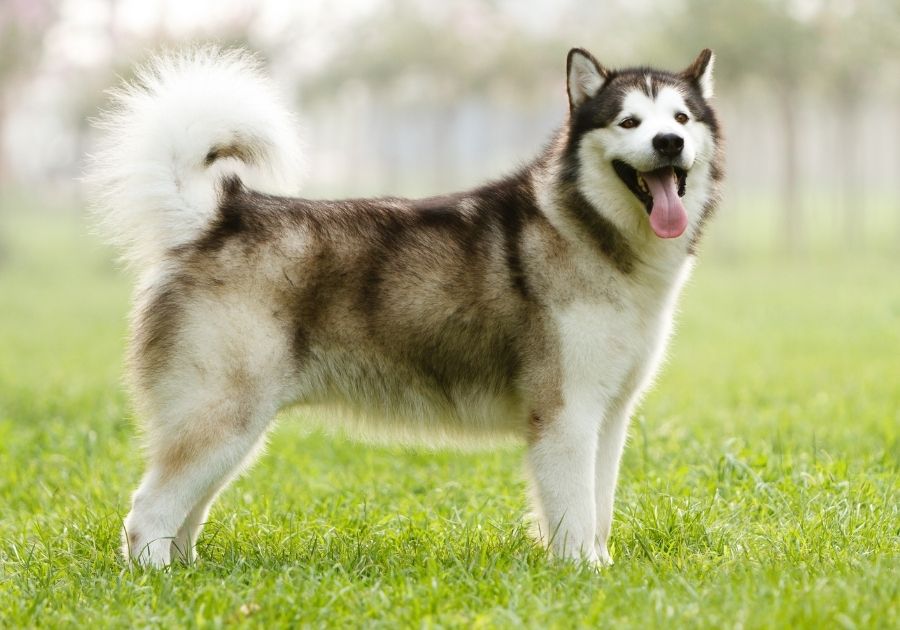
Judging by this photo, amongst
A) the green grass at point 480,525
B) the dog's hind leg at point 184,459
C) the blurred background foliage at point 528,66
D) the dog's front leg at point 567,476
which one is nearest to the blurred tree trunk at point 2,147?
the blurred background foliage at point 528,66

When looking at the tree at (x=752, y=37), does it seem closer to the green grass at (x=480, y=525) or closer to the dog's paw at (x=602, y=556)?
the green grass at (x=480, y=525)

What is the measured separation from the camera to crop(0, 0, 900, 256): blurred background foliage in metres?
24.8

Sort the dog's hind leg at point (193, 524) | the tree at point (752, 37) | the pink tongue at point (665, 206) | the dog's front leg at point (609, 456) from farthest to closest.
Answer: the tree at point (752, 37) → the dog's front leg at point (609, 456) → the dog's hind leg at point (193, 524) → the pink tongue at point (665, 206)

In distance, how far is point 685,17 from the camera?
2528 cm

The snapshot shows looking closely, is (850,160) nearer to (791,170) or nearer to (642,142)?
(791,170)

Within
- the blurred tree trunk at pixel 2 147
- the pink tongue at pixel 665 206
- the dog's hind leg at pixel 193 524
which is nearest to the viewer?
the pink tongue at pixel 665 206

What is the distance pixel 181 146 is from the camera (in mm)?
4168

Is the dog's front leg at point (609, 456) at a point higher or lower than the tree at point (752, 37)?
lower

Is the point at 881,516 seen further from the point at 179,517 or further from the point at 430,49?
the point at 430,49

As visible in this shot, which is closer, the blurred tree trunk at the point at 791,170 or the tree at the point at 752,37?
the tree at the point at 752,37

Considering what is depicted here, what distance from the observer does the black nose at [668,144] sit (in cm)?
388

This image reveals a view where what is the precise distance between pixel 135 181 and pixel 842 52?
2567 cm

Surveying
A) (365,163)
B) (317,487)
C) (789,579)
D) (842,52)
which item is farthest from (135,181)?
(365,163)

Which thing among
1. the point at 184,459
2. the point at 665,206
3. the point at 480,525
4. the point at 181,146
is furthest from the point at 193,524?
the point at 665,206
